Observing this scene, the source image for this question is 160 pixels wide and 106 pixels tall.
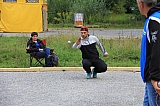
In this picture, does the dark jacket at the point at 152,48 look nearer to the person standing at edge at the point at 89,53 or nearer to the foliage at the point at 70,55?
the person standing at edge at the point at 89,53

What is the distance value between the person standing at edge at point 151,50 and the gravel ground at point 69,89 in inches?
120

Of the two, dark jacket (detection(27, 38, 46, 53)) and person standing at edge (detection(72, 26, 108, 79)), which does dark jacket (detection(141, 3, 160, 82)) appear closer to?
person standing at edge (detection(72, 26, 108, 79))

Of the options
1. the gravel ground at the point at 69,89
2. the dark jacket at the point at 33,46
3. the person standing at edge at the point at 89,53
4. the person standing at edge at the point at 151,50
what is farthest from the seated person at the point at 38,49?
the person standing at edge at the point at 151,50

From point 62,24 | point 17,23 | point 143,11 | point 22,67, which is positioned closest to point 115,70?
point 22,67

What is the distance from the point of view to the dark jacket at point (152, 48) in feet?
12.4

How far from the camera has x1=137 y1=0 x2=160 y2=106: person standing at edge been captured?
3.79 metres

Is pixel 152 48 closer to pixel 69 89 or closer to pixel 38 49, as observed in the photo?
pixel 69 89

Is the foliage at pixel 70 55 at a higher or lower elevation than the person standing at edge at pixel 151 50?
lower

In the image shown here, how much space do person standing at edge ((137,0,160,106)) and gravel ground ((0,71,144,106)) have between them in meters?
3.04

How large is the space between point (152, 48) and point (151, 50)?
0.18 ft

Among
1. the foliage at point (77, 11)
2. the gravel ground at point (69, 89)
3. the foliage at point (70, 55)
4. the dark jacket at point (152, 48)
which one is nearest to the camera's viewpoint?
the dark jacket at point (152, 48)

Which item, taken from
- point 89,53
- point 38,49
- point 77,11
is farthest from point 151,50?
point 77,11

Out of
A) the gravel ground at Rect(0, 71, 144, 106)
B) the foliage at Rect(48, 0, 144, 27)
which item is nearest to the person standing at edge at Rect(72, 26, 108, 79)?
the gravel ground at Rect(0, 71, 144, 106)

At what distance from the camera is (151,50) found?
3.89m
